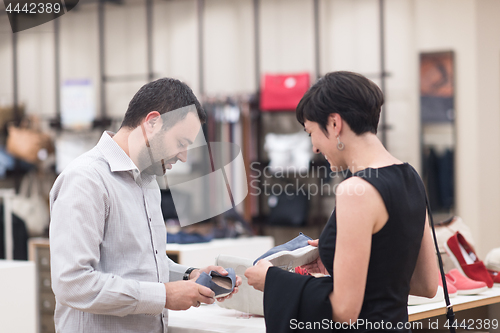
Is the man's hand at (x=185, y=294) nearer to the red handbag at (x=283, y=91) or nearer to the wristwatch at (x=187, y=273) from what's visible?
the wristwatch at (x=187, y=273)

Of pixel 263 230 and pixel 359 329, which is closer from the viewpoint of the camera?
pixel 359 329

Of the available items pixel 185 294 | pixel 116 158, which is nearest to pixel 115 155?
pixel 116 158

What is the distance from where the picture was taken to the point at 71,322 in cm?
144

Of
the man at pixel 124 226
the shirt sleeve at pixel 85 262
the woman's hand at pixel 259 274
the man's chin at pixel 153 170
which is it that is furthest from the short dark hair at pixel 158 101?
the woman's hand at pixel 259 274

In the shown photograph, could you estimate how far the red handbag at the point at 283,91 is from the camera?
5.37 metres

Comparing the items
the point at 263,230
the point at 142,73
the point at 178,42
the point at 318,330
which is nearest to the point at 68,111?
the point at 142,73

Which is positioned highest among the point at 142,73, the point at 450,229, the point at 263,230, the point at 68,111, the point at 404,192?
the point at 142,73

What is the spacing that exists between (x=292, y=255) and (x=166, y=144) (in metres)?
0.49

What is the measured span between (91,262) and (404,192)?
2.60ft

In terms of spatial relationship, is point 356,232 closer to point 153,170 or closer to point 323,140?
point 323,140

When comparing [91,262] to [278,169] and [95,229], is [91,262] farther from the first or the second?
[278,169]

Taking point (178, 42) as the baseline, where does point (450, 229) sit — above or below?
below

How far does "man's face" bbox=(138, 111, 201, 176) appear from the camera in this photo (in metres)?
1.52

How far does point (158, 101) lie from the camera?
4.95 feet
